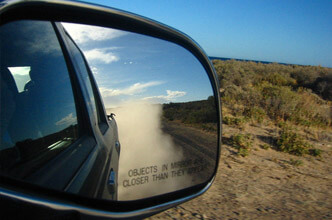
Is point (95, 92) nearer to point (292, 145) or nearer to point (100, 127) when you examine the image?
point (100, 127)

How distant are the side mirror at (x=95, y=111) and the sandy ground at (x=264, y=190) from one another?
1544 millimetres

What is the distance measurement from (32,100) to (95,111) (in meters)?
0.49

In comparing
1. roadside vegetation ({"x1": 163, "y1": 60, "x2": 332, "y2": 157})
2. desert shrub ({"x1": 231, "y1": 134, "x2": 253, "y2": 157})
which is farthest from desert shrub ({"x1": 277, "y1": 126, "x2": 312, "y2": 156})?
desert shrub ({"x1": 231, "y1": 134, "x2": 253, "y2": 157})

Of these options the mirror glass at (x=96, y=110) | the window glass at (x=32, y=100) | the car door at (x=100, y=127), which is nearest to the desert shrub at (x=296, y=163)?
the mirror glass at (x=96, y=110)

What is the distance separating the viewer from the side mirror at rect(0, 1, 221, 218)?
96cm

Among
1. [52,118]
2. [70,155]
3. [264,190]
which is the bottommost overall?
[264,190]

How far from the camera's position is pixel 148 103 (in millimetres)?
1283

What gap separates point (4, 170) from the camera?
0.85 metres

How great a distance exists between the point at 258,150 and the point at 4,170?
562cm

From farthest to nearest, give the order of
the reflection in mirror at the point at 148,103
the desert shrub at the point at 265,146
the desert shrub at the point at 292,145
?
1. the desert shrub at the point at 265,146
2. the desert shrub at the point at 292,145
3. the reflection in mirror at the point at 148,103

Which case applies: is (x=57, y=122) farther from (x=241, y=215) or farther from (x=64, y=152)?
(x=241, y=215)

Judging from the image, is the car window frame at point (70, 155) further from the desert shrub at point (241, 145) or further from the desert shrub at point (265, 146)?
the desert shrub at point (265, 146)

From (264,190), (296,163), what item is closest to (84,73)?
(264,190)

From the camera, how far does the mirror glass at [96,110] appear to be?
3.34 feet
